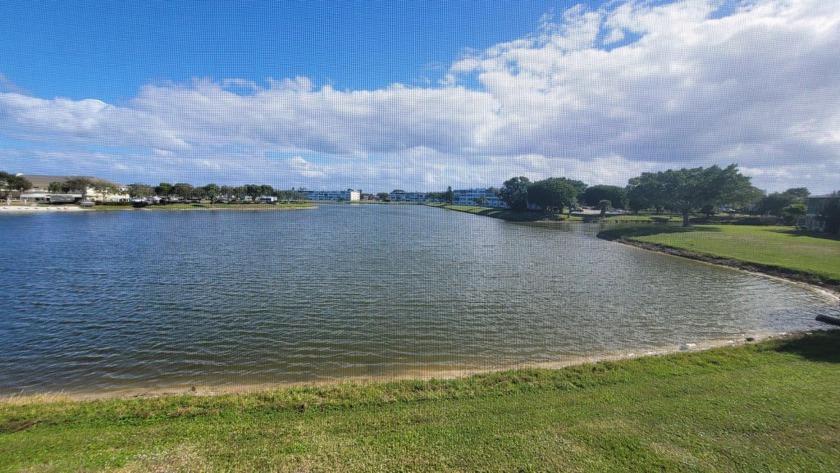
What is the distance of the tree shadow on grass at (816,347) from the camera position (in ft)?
39.4

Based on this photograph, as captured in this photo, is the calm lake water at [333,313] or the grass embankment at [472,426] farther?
the calm lake water at [333,313]

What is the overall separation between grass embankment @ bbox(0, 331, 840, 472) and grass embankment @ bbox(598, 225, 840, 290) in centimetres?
2617

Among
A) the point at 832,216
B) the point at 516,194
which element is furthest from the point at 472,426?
the point at 516,194

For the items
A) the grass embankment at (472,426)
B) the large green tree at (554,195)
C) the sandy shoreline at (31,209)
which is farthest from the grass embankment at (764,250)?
the sandy shoreline at (31,209)

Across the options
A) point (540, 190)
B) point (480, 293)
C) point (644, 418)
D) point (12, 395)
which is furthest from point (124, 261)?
point (540, 190)

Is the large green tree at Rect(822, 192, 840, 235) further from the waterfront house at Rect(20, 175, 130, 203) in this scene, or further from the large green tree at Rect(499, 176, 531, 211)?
the waterfront house at Rect(20, 175, 130, 203)

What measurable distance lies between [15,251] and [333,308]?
129 feet

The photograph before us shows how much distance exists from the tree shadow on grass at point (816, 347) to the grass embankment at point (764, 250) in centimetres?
1693

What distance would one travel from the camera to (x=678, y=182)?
75875 millimetres

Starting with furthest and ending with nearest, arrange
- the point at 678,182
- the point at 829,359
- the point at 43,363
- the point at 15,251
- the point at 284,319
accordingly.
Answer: the point at 678,182 < the point at 15,251 < the point at 284,319 < the point at 43,363 < the point at 829,359

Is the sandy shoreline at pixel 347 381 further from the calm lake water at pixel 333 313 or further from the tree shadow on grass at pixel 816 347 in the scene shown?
the tree shadow on grass at pixel 816 347

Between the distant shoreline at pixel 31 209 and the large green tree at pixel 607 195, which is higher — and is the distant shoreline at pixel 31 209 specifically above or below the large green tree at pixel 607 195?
below

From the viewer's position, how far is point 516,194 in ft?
440

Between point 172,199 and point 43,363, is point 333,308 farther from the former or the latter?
point 172,199
